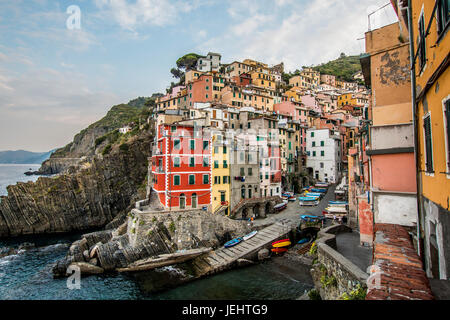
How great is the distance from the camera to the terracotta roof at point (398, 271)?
4566mm

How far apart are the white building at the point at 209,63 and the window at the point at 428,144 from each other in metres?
85.1

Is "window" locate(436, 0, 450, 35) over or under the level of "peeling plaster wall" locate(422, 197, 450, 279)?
over

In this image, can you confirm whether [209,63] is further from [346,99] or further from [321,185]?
[321,185]

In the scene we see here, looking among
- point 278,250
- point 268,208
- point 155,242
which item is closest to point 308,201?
point 268,208

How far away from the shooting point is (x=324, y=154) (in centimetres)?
5634

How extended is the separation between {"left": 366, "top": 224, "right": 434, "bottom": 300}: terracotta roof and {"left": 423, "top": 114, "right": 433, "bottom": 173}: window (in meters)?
2.30

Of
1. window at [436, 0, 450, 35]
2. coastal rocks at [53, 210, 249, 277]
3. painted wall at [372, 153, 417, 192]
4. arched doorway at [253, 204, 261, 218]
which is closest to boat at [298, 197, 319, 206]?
arched doorway at [253, 204, 261, 218]

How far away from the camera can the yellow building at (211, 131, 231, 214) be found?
3506 cm

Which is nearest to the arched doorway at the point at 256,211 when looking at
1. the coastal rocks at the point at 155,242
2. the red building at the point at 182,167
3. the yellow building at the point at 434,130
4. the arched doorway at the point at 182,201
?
the coastal rocks at the point at 155,242

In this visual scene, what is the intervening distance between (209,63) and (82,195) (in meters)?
60.8

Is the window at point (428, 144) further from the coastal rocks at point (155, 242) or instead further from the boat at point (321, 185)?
the boat at point (321, 185)

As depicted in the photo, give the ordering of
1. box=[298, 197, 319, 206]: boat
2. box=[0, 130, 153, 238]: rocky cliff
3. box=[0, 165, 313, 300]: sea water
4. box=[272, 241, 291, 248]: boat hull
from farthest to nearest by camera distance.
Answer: box=[0, 130, 153, 238]: rocky cliff < box=[298, 197, 319, 206]: boat < box=[272, 241, 291, 248]: boat hull < box=[0, 165, 313, 300]: sea water

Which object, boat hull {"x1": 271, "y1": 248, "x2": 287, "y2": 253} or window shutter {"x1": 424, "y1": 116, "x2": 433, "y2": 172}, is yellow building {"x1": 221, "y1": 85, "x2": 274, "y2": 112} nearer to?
boat hull {"x1": 271, "y1": 248, "x2": 287, "y2": 253}
